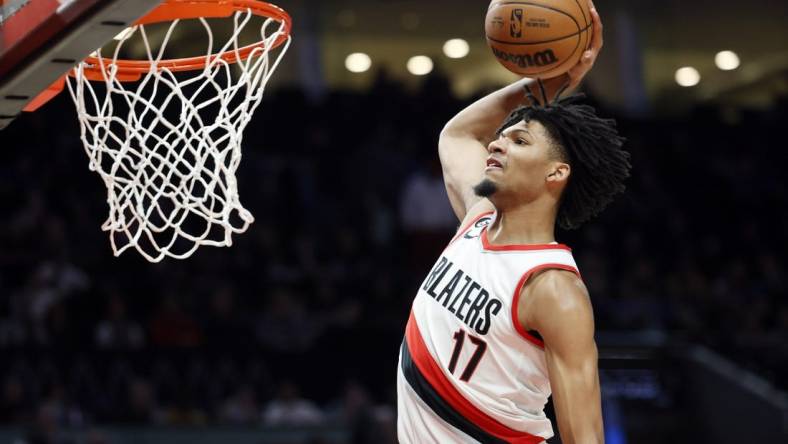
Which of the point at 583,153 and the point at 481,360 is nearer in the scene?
the point at 481,360

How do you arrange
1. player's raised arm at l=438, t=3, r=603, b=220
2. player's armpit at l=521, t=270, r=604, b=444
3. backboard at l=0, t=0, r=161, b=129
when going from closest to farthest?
backboard at l=0, t=0, r=161, b=129 < player's armpit at l=521, t=270, r=604, b=444 < player's raised arm at l=438, t=3, r=603, b=220

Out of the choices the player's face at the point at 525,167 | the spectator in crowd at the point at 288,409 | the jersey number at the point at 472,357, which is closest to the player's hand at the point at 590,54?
the player's face at the point at 525,167

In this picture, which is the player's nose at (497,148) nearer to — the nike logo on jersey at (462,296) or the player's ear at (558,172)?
the player's ear at (558,172)

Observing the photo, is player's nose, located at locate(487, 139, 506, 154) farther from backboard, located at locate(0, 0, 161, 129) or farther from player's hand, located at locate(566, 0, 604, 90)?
backboard, located at locate(0, 0, 161, 129)

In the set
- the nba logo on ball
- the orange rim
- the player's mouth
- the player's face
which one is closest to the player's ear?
the player's face

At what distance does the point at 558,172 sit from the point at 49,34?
58.7 inches

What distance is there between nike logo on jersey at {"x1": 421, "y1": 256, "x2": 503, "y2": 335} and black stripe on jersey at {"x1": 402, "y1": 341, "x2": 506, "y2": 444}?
0.68 feet

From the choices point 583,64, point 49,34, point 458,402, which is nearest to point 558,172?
point 583,64

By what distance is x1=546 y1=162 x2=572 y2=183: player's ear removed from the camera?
148 inches

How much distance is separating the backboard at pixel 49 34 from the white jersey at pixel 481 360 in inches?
47.9

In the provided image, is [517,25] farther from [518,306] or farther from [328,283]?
[328,283]

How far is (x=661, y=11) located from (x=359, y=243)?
671 centimetres

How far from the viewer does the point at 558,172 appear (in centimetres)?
377

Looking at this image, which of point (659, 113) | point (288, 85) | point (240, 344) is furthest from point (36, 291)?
point (659, 113)
